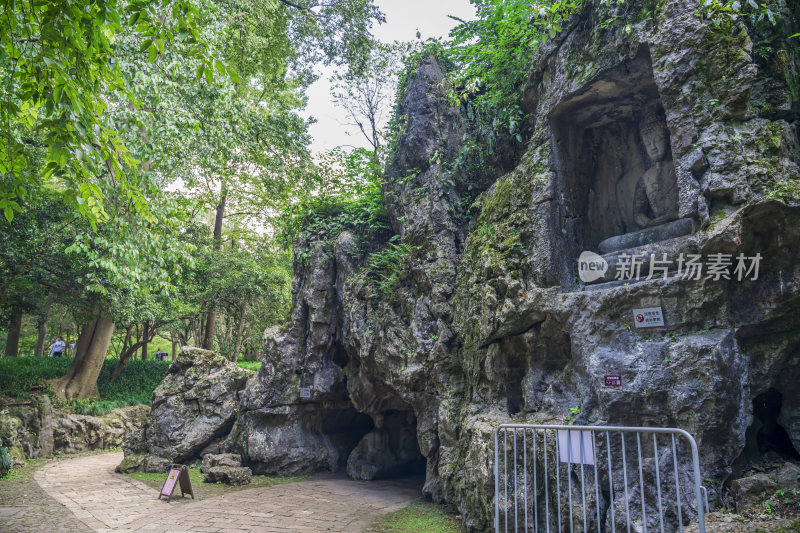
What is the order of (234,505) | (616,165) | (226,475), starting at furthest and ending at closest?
(226,475) < (234,505) < (616,165)

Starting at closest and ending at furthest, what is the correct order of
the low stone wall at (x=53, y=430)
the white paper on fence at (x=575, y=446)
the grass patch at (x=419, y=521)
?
1. the white paper on fence at (x=575, y=446)
2. the grass patch at (x=419, y=521)
3. the low stone wall at (x=53, y=430)

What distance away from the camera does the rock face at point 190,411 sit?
10.1 meters

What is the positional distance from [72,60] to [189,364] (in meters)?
8.85

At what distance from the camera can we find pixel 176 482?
23.6ft

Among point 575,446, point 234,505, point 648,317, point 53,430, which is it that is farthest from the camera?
point 53,430

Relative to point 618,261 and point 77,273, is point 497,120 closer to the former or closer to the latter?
point 618,261

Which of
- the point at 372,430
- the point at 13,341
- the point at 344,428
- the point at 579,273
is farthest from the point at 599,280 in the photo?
the point at 13,341

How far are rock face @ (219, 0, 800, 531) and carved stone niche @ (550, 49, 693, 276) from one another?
26 mm

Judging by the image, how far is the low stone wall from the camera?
978 cm

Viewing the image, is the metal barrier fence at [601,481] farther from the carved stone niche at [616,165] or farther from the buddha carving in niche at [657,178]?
the buddha carving in niche at [657,178]

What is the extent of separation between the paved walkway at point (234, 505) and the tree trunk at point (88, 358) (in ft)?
15.4

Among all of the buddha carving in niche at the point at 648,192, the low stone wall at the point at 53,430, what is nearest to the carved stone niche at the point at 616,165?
the buddha carving in niche at the point at 648,192

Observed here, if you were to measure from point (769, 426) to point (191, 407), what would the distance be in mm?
10430

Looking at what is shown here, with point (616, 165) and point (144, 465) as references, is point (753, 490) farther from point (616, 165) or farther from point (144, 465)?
point (144, 465)
